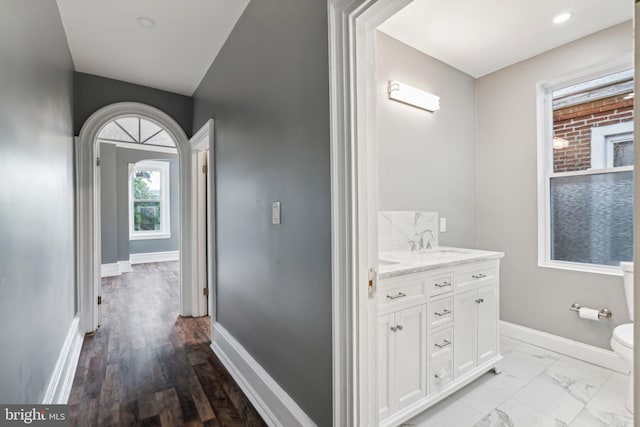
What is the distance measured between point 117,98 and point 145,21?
1.23m

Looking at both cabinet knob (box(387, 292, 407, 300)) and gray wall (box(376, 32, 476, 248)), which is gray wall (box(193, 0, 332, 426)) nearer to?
cabinet knob (box(387, 292, 407, 300))

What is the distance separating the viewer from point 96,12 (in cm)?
206

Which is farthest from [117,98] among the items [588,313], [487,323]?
[588,313]

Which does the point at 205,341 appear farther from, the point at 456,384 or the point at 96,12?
the point at 96,12

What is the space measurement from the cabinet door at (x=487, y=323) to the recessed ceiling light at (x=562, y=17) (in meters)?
2.01

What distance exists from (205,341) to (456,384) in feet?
6.95

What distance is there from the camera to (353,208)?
45.6 inches

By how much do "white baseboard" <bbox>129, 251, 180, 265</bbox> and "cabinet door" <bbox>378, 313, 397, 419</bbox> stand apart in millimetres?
7123

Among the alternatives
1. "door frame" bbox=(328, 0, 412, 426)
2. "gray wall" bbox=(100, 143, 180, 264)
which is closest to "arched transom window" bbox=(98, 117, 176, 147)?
"gray wall" bbox=(100, 143, 180, 264)

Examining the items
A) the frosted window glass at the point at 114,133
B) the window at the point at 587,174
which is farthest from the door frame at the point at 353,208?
the frosted window glass at the point at 114,133

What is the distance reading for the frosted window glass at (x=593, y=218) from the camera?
2.29 metres

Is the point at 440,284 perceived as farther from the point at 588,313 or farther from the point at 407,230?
the point at 588,313

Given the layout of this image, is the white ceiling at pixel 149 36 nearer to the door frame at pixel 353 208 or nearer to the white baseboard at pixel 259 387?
the door frame at pixel 353 208

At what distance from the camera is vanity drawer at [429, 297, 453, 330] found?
1.76 metres
